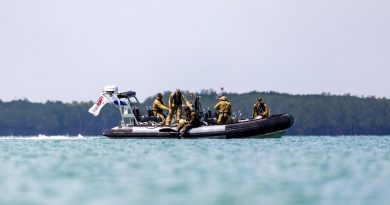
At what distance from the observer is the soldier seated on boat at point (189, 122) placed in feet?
143

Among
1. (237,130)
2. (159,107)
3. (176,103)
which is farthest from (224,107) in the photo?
(159,107)

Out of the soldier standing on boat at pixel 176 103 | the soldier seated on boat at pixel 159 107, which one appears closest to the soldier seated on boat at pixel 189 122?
the soldier standing on boat at pixel 176 103

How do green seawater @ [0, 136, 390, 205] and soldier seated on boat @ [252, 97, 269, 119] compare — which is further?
soldier seated on boat @ [252, 97, 269, 119]

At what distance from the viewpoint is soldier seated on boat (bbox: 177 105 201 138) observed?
143 feet

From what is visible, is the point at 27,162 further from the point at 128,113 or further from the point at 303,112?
the point at 303,112

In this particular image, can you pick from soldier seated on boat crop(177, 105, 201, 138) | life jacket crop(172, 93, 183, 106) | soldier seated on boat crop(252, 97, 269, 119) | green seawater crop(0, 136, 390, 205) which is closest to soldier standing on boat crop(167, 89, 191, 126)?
life jacket crop(172, 93, 183, 106)

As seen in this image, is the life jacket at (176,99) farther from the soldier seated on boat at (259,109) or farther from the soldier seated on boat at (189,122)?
the soldier seated on boat at (259,109)

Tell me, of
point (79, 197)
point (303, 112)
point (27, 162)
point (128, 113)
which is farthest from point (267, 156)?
point (303, 112)

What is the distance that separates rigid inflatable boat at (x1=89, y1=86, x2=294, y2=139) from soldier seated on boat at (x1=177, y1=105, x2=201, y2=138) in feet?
0.67

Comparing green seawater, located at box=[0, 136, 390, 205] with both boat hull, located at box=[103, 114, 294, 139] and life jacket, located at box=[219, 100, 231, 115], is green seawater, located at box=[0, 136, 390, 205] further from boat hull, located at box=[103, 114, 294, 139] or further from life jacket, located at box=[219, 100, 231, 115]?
life jacket, located at box=[219, 100, 231, 115]

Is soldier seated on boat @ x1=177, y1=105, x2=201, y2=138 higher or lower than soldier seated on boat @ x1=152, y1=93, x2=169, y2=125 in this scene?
lower

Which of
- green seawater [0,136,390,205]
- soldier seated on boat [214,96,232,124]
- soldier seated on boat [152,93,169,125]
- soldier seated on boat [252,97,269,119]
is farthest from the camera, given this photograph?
soldier seated on boat [152,93,169,125]

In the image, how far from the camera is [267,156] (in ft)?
93.9

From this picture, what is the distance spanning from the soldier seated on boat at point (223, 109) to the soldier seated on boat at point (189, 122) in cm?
101
